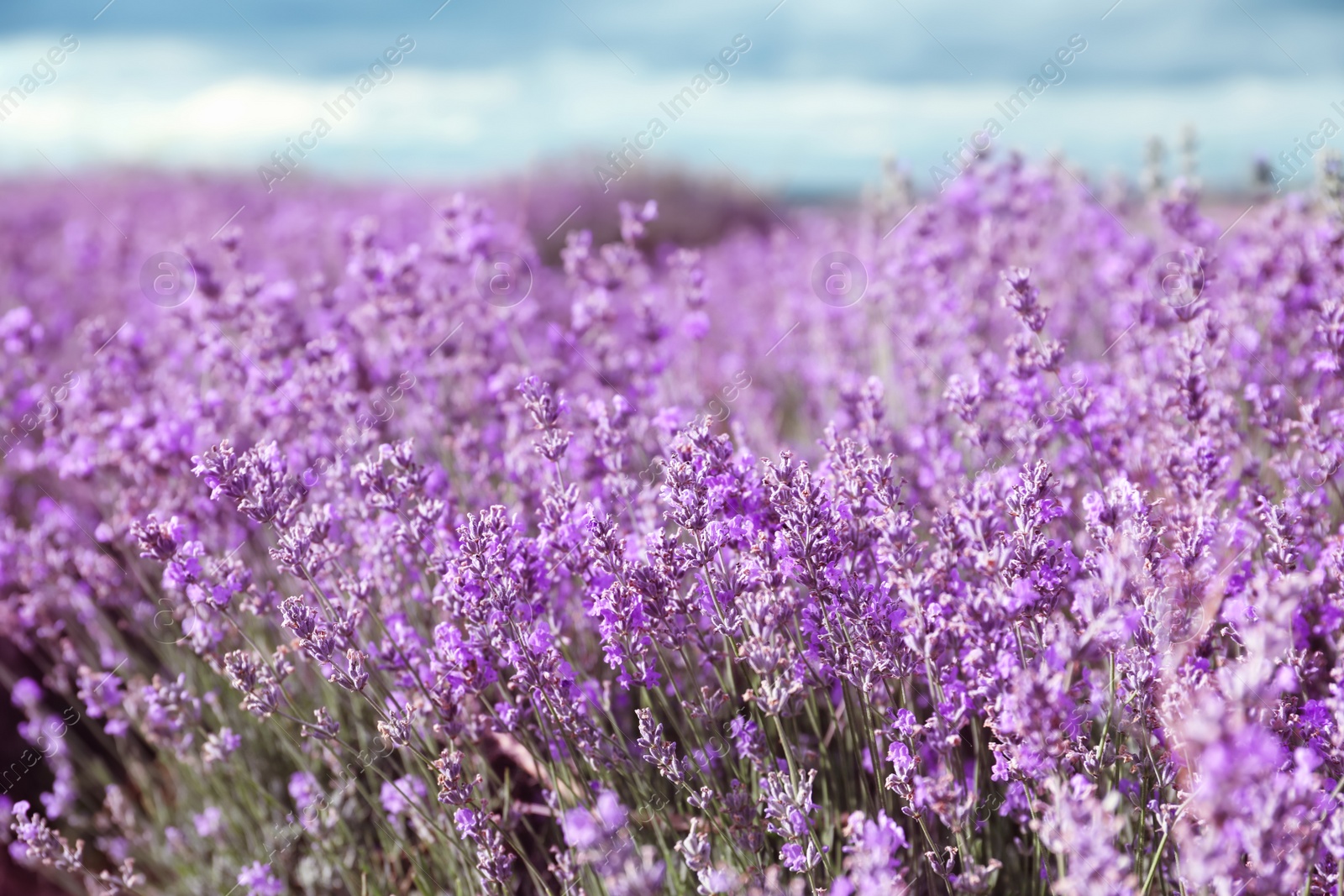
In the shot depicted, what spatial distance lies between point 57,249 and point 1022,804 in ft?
32.5

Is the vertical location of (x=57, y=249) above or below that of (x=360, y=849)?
above

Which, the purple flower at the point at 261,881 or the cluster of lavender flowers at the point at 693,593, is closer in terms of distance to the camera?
the cluster of lavender flowers at the point at 693,593

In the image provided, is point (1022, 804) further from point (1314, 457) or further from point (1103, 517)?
point (1314, 457)

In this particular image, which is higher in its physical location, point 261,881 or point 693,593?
point 693,593

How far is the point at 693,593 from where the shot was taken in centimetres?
188

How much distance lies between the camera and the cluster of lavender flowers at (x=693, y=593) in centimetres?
168

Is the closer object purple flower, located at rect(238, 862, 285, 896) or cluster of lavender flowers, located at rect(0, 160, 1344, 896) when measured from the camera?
cluster of lavender flowers, located at rect(0, 160, 1344, 896)

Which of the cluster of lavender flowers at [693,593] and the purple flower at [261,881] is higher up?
the cluster of lavender flowers at [693,593]

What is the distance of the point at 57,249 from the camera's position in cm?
877

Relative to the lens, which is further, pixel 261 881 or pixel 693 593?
pixel 261 881

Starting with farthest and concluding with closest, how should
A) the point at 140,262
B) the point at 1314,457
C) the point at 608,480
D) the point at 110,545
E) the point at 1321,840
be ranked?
the point at 140,262 < the point at 110,545 < the point at 1314,457 < the point at 608,480 < the point at 1321,840

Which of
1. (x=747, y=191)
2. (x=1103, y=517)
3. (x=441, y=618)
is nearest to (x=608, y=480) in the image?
(x=441, y=618)

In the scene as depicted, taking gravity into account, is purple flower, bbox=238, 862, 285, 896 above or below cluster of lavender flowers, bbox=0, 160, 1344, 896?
below

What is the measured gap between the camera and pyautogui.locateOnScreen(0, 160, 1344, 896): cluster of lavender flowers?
5.52 feet
